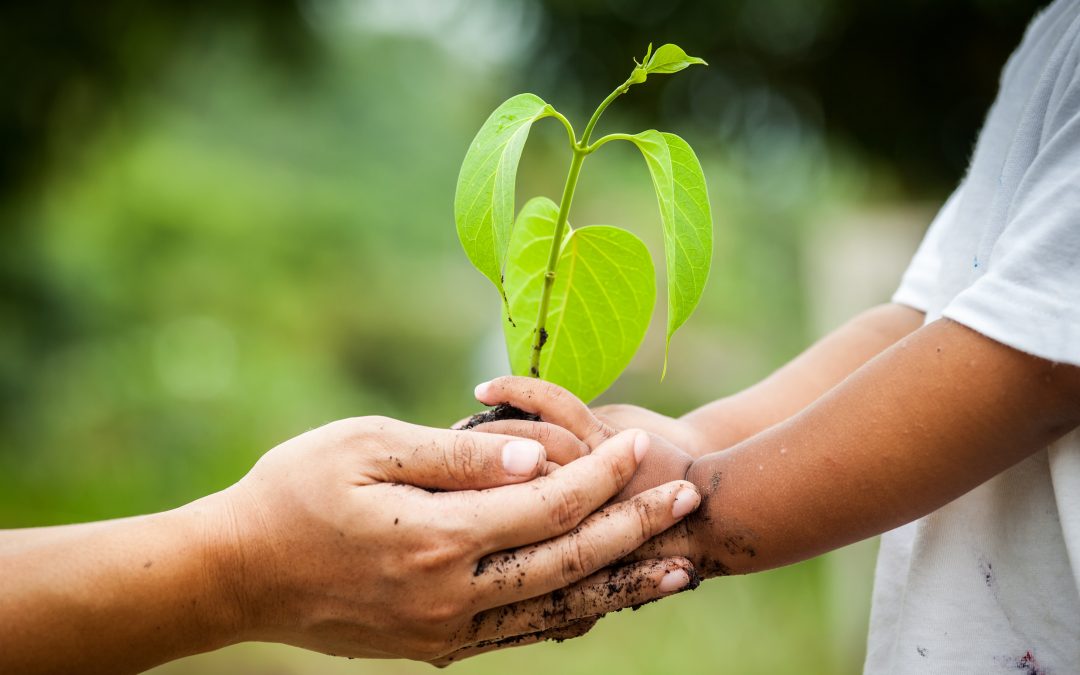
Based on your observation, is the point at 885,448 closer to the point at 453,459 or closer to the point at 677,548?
the point at 677,548

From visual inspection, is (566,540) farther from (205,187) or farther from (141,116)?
(205,187)

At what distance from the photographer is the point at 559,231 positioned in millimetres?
890

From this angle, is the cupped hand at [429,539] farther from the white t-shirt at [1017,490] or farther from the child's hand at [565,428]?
the white t-shirt at [1017,490]

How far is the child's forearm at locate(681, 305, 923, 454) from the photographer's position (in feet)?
3.40

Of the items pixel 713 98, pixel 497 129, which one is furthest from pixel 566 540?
pixel 713 98

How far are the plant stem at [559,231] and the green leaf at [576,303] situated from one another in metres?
0.02

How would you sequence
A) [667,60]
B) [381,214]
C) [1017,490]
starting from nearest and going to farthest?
1. [1017,490]
2. [667,60]
3. [381,214]

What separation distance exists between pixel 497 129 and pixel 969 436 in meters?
0.50

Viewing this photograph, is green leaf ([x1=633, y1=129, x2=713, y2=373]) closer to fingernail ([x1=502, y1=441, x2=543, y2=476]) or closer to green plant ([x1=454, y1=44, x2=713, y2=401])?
green plant ([x1=454, y1=44, x2=713, y2=401])

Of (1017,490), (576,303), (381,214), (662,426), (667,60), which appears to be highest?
(381,214)

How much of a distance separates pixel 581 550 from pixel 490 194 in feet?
1.14

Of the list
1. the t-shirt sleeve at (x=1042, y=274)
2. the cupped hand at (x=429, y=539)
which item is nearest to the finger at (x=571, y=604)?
the cupped hand at (x=429, y=539)

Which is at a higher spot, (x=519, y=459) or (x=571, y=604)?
(x=519, y=459)

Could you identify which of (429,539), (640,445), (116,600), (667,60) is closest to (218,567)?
(116,600)
